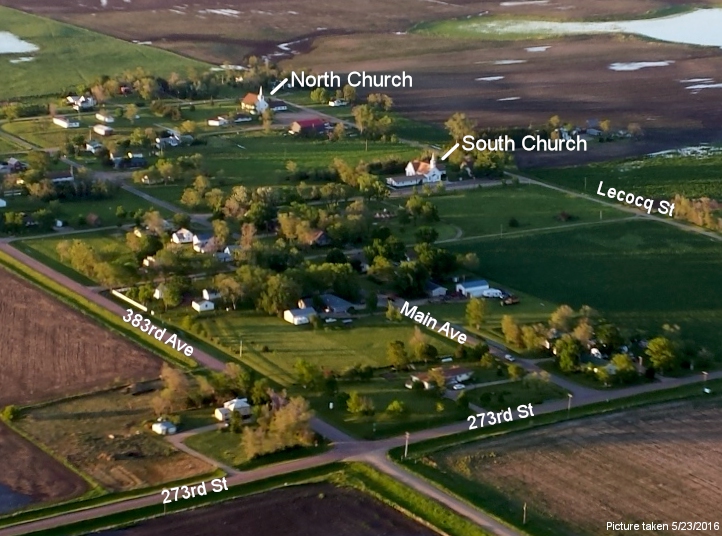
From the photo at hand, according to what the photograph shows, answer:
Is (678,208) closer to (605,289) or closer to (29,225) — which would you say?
(605,289)

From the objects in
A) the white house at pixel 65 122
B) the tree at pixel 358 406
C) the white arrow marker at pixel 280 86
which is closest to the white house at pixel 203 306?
the tree at pixel 358 406

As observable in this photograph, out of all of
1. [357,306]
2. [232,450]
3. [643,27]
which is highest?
[643,27]

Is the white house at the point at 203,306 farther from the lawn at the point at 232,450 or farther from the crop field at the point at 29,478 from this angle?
the crop field at the point at 29,478

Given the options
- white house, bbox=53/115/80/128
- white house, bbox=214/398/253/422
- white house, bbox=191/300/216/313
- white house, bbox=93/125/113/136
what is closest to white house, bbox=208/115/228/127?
white house, bbox=93/125/113/136

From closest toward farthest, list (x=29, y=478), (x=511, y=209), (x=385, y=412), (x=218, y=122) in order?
1. (x=29, y=478)
2. (x=385, y=412)
3. (x=511, y=209)
4. (x=218, y=122)

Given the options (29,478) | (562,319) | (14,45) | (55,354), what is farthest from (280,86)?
(29,478)

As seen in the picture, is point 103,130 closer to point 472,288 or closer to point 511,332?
point 472,288

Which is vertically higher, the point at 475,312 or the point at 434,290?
the point at 475,312
